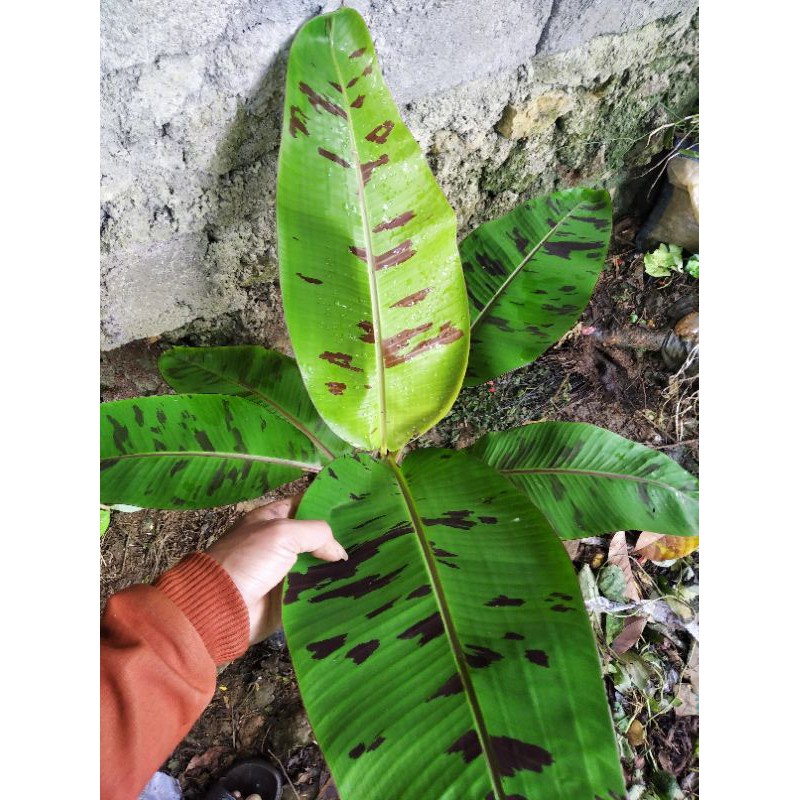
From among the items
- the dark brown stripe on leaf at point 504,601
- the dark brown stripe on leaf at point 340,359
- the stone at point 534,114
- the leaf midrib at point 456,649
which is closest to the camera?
the leaf midrib at point 456,649

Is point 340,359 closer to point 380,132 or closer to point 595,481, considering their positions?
point 380,132

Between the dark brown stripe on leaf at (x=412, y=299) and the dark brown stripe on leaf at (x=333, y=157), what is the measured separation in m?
0.18

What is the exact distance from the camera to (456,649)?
1.67 feet

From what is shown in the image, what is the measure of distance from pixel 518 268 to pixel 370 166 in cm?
29

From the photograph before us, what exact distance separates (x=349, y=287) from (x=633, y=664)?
0.95 m

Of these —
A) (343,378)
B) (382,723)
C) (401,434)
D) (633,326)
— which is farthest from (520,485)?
(633,326)

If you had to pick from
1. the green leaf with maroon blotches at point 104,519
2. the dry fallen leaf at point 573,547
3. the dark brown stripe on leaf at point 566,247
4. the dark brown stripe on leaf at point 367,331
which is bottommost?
the dry fallen leaf at point 573,547

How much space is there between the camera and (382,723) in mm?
481

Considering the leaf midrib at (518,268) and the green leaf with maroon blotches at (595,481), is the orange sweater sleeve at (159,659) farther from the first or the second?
the leaf midrib at (518,268)

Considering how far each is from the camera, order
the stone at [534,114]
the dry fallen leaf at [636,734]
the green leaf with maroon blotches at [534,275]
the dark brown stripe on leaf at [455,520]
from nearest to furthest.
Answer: the dark brown stripe on leaf at [455,520] < the green leaf with maroon blotches at [534,275] < the stone at [534,114] < the dry fallen leaf at [636,734]

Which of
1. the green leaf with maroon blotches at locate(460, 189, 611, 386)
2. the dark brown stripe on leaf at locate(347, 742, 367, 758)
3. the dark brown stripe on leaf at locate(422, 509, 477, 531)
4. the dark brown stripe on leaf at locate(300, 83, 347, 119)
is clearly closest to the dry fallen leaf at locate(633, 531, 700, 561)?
the green leaf with maroon blotches at locate(460, 189, 611, 386)

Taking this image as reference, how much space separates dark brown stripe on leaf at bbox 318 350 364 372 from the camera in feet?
2.46

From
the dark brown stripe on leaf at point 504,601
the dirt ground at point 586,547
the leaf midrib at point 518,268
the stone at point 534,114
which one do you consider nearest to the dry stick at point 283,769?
the dirt ground at point 586,547

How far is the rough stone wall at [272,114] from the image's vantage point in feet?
2.19
